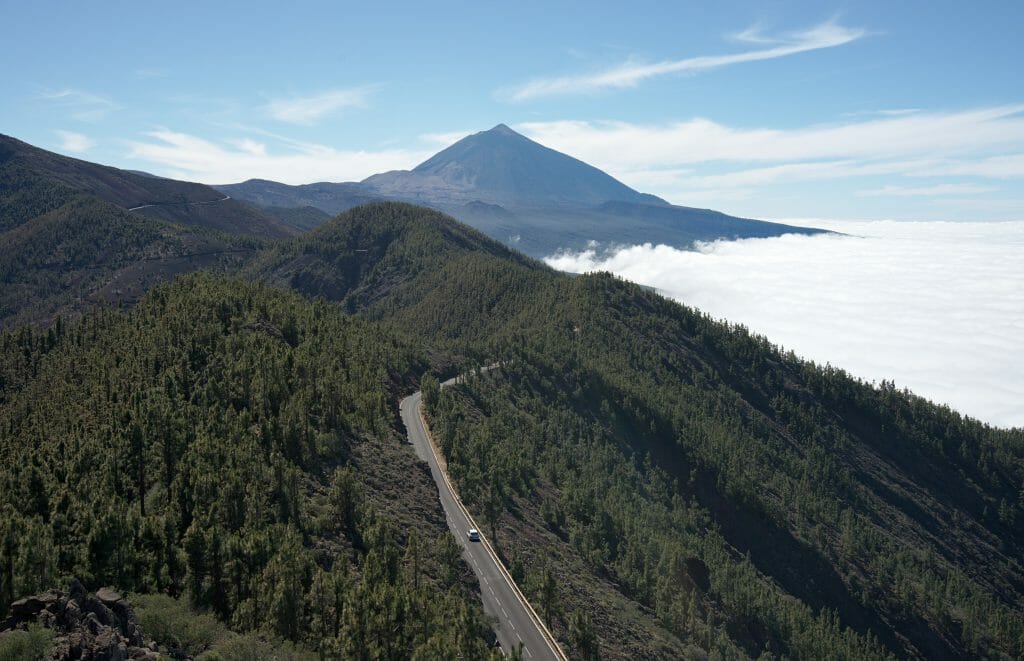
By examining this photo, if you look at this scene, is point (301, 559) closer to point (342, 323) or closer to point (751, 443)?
point (342, 323)

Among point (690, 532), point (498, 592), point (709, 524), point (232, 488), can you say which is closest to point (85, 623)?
point (232, 488)

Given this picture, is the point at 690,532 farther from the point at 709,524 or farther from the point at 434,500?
the point at 434,500

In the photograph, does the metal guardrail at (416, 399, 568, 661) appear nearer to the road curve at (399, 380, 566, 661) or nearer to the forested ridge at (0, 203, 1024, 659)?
the road curve at (399, 380, 566, 661)

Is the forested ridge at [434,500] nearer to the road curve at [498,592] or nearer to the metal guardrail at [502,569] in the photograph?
the metal guardrail at [502,569]

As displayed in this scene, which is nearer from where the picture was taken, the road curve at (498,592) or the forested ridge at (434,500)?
the forested ridge at (434,500)

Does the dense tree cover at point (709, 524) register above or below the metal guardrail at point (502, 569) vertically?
below

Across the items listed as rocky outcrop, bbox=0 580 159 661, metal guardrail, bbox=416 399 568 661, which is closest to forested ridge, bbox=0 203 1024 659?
metal guardrail, bbox=416 399 568 661

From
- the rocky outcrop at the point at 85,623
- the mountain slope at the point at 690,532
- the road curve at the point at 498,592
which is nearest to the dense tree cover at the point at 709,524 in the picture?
the mountain slope at the point at 690,532
